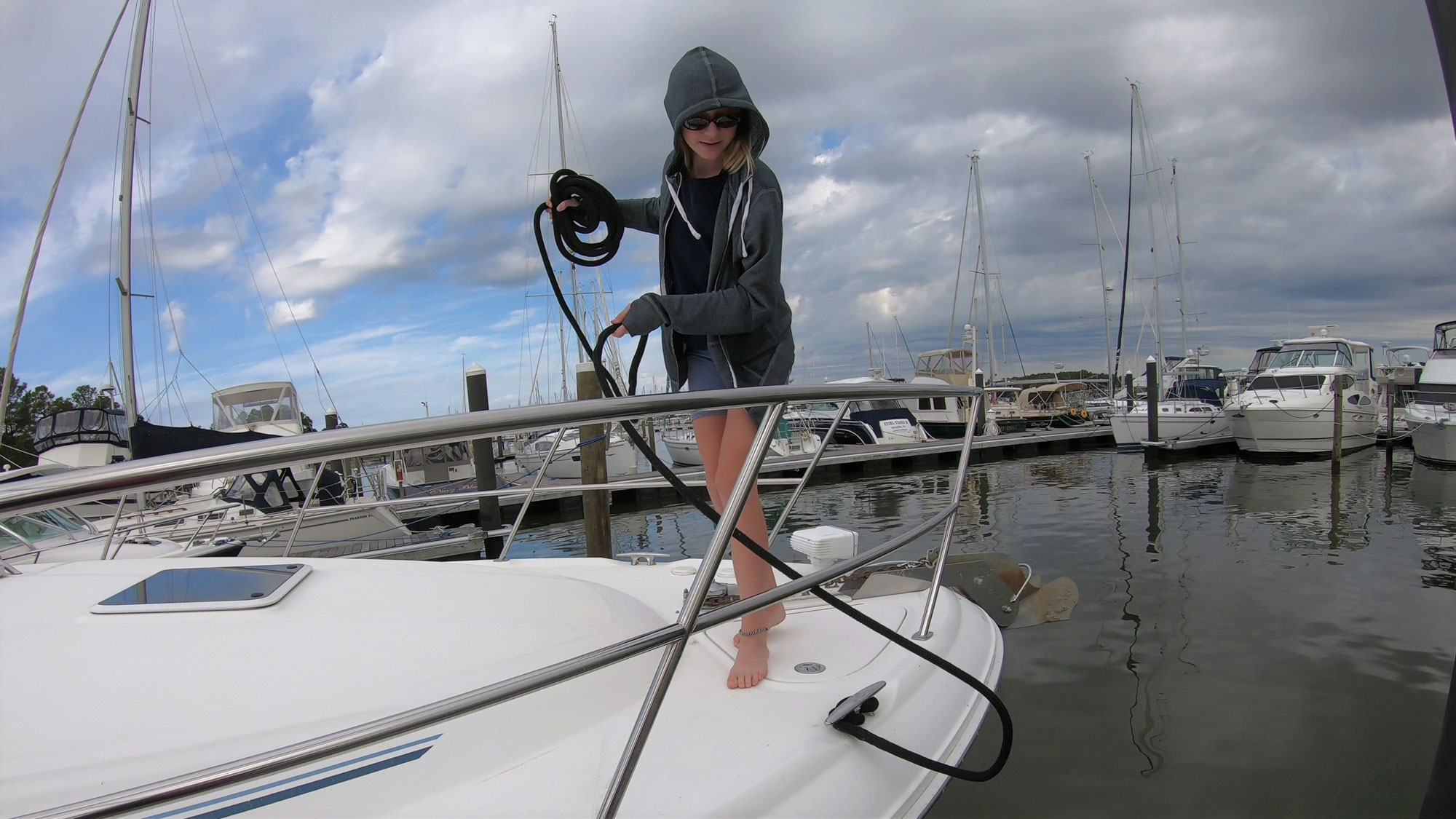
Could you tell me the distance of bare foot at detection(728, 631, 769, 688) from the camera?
5.16 ft

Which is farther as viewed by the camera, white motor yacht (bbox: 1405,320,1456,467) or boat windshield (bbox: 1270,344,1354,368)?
boat windshield (bbox: 1270,344,1354,368)

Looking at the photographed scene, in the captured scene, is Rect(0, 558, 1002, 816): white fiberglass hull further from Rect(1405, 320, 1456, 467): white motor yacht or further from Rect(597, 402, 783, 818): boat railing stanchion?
Rect(1405, 320, 1456, 467): white motor yacht

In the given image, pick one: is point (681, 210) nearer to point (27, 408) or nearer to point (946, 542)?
point (946, 542)

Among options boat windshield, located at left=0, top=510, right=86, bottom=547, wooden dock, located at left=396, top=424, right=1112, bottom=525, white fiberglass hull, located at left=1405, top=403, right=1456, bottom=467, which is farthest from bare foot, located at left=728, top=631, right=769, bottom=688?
white fiberglass hull, located at left=1405, top=403, right=1456, bottom=467

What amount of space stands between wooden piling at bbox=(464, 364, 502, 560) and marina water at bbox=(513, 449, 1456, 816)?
0.77 m

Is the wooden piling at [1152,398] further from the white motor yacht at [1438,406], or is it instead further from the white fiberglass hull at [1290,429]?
the white motor yacht at [1438,406]

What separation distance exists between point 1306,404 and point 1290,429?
661mm

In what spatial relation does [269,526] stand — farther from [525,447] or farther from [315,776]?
[525,447]

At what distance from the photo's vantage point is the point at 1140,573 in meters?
5.88

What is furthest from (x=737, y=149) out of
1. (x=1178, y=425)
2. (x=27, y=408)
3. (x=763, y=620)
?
(x=27, y=408)

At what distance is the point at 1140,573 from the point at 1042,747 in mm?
3949

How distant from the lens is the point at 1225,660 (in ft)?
12.1

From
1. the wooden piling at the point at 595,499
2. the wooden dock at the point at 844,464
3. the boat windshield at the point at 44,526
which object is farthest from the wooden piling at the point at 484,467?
the boat windshield at the point at 44,526

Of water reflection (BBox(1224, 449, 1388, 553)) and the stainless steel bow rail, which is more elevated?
the stainless steel bow rail
